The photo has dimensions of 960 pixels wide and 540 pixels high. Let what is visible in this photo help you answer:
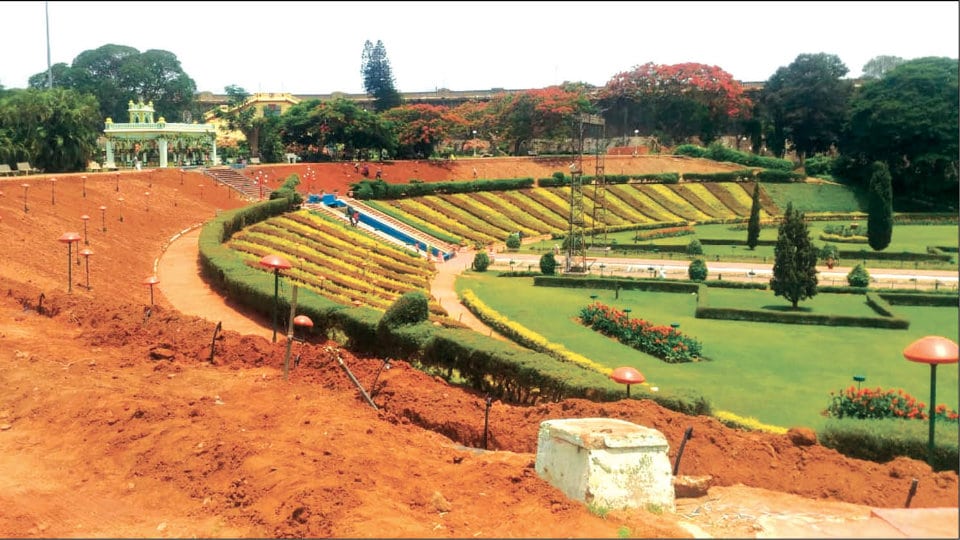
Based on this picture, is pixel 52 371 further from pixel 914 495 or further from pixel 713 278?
pixel 713 278

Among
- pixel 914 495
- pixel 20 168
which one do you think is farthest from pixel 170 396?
pixel 20 168

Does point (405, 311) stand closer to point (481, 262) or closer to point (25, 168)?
point (481, 262)

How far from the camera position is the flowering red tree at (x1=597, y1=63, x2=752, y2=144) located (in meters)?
82.7

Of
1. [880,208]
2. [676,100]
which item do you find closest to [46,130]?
[880,208]

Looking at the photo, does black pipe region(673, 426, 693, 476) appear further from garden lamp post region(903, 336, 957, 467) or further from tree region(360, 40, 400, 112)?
tree region(360, 40, 400, 112)

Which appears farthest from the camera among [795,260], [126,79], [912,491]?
[126,79]

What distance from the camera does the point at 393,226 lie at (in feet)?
171

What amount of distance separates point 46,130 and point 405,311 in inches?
1592

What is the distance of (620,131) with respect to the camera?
90.2m

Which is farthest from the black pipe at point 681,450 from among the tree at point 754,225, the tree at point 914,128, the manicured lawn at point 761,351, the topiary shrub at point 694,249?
the tree at point 914,128

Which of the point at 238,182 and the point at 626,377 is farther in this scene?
the point at 238,182

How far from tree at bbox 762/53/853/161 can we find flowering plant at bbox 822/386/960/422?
66.8 meters

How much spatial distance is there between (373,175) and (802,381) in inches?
1923

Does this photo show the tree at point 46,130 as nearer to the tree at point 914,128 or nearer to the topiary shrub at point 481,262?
the topiary shrub at point 481,262
